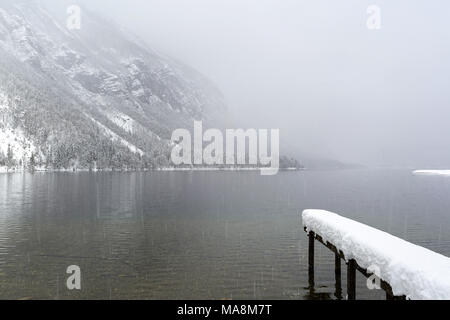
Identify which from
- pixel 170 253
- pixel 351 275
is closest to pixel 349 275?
pixel 351 275

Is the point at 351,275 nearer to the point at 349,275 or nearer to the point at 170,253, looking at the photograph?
the point at 349,275

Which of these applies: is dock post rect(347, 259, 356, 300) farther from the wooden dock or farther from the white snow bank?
the white snow bank

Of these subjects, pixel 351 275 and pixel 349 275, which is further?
pixel 349 275

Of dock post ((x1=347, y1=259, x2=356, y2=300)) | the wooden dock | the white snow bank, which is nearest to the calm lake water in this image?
the wooden dock

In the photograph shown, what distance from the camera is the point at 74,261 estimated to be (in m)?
27.4

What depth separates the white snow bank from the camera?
9180mm

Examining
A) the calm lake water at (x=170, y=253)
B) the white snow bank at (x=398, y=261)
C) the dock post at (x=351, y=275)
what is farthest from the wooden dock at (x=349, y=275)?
the calm lake water at (x=170, y=253)

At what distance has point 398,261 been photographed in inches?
432

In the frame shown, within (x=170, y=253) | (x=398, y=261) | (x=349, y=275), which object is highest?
(x=398, y=261)

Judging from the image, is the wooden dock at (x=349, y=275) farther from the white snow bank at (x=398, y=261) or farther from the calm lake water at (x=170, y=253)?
the calm lake water at (x=170, y=253)

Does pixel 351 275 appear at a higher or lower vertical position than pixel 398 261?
lower

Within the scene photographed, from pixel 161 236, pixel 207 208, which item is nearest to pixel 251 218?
pixel 207 208

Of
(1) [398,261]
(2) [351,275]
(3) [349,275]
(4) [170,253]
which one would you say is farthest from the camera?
(4) [170,253]
